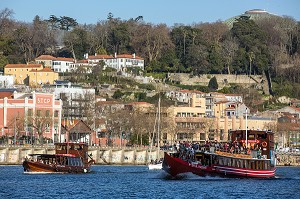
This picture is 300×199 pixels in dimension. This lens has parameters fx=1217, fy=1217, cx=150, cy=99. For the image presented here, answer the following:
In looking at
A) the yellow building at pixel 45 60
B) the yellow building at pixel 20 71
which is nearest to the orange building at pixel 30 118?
the yellow building at pixel 20 71

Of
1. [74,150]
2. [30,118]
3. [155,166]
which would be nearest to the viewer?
[74,150]

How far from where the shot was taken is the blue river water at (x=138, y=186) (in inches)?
2841

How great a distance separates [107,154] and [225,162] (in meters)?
39.0

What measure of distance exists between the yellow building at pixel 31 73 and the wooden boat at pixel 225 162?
3344 inches

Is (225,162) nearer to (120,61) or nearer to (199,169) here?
(199,169)

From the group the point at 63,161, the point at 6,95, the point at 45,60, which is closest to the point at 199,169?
the point at 63,161

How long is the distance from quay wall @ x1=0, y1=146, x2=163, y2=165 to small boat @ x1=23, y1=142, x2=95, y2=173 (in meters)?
16.3

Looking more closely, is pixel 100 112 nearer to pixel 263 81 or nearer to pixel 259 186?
pixel 263 81

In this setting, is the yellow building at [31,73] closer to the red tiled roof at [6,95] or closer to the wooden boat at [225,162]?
the red tiled roof at [6,95]

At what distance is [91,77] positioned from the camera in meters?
174

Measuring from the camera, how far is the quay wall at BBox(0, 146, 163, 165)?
114 meters

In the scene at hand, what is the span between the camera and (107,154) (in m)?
123

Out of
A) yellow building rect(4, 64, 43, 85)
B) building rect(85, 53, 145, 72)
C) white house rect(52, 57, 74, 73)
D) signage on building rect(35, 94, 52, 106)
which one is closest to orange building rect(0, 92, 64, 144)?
signage on building rect(35, 94, 52, 106)

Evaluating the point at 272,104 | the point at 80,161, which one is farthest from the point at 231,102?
the point at 80,161
